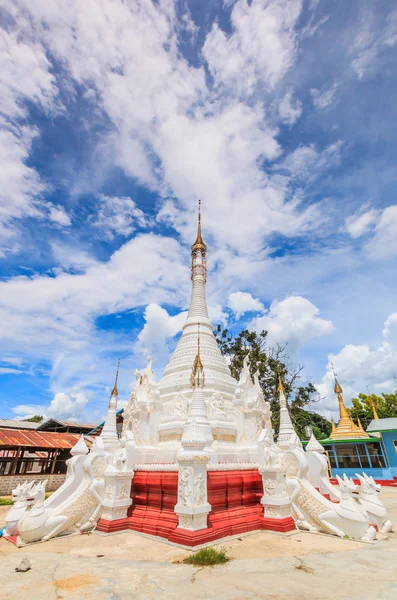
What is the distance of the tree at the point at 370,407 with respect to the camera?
148 ft

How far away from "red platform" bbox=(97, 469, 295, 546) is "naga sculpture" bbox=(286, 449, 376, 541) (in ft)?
1.72

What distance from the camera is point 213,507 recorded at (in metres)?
9.31

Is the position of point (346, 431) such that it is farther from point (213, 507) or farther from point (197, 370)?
point (213, 507)

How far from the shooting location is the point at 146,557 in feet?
23.3

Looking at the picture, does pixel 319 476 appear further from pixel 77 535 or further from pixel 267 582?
pixel 77 535

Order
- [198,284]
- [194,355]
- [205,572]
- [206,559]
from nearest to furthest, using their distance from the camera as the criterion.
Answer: [205,572]
[206,559]
[194,355]
[198,284]

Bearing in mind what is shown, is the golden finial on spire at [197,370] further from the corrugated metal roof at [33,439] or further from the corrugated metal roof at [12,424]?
the corrugated metal roof at [12,424]

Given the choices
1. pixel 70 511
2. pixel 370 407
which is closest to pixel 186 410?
pixel 70 511

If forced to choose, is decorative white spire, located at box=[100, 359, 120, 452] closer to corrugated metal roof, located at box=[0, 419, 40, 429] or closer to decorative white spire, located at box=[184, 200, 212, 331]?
decorative white spire, located at box=[184, 200, 212, 331]

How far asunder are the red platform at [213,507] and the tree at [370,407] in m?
41.4

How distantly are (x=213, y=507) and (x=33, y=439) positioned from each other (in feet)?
61.9

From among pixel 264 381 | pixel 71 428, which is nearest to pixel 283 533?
pixel 264 381

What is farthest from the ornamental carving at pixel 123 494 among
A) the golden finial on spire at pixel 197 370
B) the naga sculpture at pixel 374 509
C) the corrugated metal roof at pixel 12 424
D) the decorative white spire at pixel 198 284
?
the corrugated metal roof at pixel 12 424

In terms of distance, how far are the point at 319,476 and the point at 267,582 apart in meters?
6.62
